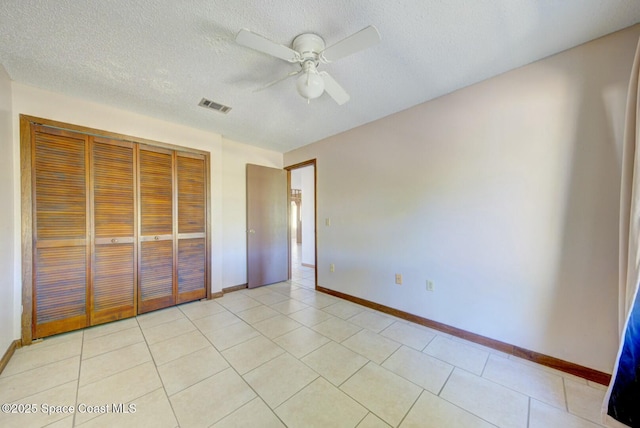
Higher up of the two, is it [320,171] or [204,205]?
[320,171]

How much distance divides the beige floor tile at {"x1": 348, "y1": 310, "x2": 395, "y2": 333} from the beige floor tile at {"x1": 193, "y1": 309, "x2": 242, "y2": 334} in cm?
138

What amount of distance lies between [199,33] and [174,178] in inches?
79.1

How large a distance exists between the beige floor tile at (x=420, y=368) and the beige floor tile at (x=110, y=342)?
2408 mm

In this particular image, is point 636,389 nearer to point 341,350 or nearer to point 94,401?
point 341,350

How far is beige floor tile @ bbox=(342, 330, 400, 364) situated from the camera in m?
2.02

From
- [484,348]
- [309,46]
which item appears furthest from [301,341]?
[309,46]

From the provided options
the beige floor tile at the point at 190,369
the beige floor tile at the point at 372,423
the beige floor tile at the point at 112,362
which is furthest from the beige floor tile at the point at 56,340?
the beige floor tile at the point at 372,423

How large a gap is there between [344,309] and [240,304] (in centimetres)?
143

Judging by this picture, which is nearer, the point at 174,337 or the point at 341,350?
the point at 341,350

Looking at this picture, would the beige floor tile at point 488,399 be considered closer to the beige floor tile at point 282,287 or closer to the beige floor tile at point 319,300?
the beige floor tile at point 319,300

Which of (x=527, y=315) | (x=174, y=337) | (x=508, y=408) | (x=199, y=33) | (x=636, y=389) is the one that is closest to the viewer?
(x=636, y=389)

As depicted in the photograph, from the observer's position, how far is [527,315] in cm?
195

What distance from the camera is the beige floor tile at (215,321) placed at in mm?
2504

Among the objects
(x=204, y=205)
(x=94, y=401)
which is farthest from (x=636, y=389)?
(x=204, y=205)
